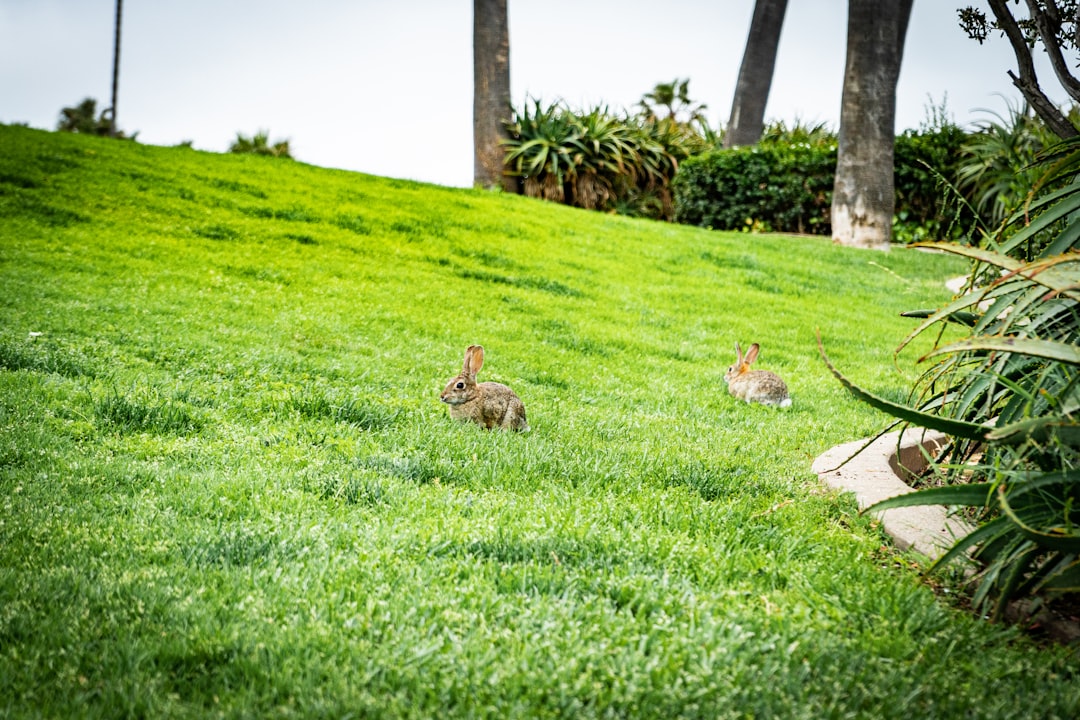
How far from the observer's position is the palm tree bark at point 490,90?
19891mm

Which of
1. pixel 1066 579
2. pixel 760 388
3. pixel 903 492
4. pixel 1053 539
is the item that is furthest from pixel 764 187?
pixel 1053 539

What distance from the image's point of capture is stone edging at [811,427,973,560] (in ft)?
12.9

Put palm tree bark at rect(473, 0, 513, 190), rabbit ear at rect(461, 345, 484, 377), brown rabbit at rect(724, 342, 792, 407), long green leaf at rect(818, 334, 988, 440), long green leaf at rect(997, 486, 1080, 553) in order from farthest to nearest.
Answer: palm tree bark at rect(473, 0, 513, 190)
brown rabbit at rect(724, 342, 792, 407)
rabbit ear at rect(461, 345, 484, 377)
long green leaf at rect(818, 334, 988, 440)
long green leaf at rect(997, 486, 1080, 553)

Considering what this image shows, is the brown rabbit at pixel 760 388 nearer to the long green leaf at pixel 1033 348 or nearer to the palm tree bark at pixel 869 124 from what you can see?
the long green leaf at pixel 1033 348

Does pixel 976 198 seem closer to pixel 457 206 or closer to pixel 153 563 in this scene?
pixel 457 206

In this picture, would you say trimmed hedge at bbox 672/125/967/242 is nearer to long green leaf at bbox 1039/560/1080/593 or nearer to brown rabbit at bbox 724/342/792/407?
brown rabbit at bbox 724/342/792/407

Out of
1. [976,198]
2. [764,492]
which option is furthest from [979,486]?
[976,198]

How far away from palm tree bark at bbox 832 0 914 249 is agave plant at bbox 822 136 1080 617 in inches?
547

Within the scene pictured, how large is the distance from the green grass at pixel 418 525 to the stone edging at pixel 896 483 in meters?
0.16

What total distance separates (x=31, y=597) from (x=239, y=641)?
0.80m

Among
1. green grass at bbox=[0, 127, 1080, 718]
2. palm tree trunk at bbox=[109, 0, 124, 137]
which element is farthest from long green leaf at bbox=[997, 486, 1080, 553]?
palm tree trunk at bbox=[109, 0, 124, 137]

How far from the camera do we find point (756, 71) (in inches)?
922

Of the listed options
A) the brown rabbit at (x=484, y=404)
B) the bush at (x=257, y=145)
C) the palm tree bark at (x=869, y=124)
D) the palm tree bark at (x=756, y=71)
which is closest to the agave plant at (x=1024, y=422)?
the brown rabbit at (x=484, y=404)

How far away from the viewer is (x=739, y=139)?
23.9 metres
